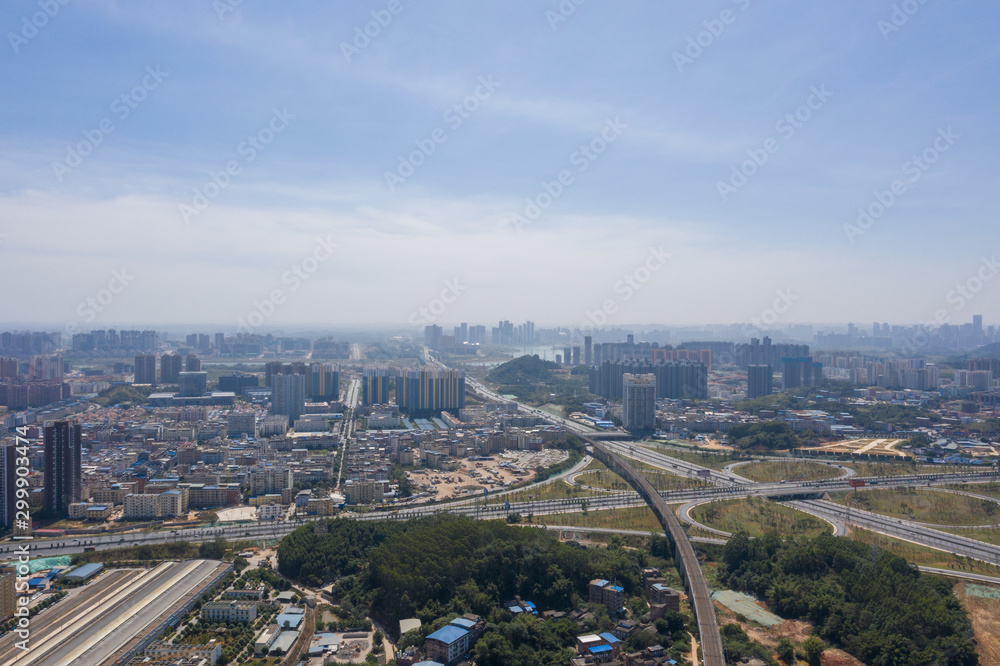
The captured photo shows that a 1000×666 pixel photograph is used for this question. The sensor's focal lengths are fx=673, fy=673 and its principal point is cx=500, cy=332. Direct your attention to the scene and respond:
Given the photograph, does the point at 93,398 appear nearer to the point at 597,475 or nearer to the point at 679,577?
the point at 597,475

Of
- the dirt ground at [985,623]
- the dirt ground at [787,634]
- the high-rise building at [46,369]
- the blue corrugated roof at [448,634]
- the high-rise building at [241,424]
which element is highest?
the high-rise building at [46,369]

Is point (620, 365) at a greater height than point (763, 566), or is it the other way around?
point (620, 365)

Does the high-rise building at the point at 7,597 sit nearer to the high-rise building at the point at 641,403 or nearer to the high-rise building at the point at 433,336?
the high-rise building at the point at 641,403

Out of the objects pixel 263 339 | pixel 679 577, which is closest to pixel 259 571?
pixel 679 577

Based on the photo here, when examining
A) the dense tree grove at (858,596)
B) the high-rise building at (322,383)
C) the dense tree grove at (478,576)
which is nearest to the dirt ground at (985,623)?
the dense tree grove at (858,596)

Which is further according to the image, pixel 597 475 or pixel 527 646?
pixel 597 475

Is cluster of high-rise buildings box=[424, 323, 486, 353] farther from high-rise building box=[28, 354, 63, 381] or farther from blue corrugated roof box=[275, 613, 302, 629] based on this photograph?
blue corrugated roof box=[275, 613, 302, 629]

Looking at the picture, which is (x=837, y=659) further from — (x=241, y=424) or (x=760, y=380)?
(x=760, y=380)
